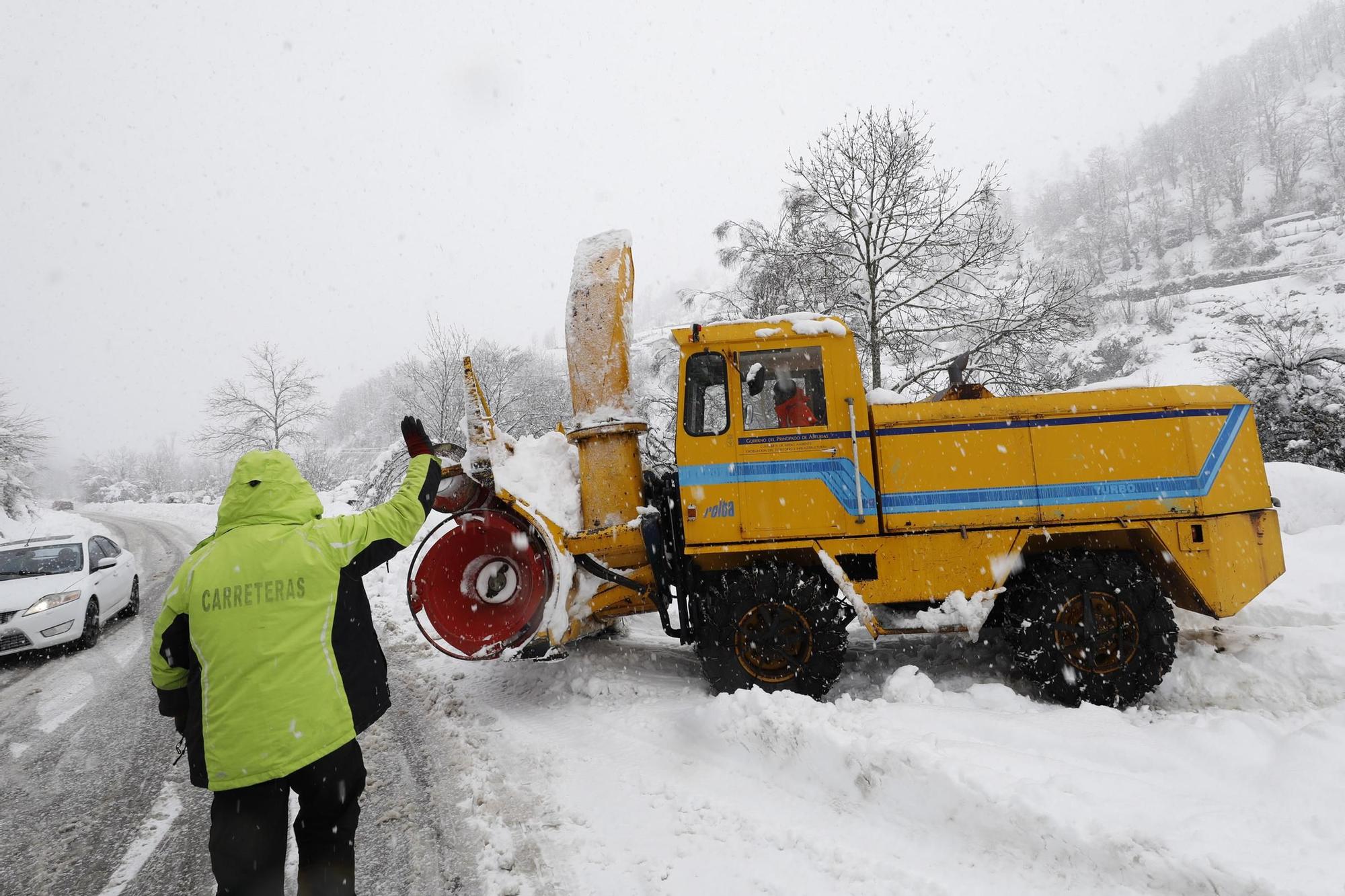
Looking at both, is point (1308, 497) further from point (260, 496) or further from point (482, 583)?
point (260, 496)

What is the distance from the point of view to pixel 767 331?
15.0 feet

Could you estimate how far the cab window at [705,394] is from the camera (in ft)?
15.0

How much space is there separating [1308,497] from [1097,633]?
6.46 metres

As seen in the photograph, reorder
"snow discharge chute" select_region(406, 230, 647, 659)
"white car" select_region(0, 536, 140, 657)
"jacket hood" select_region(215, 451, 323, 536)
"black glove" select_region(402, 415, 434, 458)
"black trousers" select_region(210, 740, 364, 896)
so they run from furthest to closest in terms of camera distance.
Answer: "white car" select_region(0, 536, 140, 657)
"snow discharge chute" select_region(406, 230, 647, 659)
"black glove" select_region(402, 415, 434, 458)
"jacket hood" select_region(215, 451, 323, 536)
"black trousers" select_region(210, 740, 364, 896)

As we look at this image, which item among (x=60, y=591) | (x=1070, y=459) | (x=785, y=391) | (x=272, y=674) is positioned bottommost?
(x=60, y=591)

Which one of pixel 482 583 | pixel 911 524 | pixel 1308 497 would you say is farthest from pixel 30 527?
pixel 1308 497

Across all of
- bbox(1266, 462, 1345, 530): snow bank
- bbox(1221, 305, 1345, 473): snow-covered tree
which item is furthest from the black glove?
bbox(1221, 305, 1345, 473): snow-covered tree

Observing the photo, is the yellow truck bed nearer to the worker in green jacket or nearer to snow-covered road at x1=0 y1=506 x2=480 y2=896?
snow-covered road at x1=0 y1=506 x2=480 y2=896

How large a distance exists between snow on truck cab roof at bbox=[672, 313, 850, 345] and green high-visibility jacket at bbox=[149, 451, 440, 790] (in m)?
2.73

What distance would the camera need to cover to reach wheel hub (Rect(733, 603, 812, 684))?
4477mm

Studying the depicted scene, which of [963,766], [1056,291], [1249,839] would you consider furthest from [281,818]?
[1056,291]

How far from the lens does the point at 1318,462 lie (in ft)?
36.8

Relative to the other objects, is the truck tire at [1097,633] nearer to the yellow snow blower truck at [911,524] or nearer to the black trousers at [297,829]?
the yellow snow blower truck at [911,524]

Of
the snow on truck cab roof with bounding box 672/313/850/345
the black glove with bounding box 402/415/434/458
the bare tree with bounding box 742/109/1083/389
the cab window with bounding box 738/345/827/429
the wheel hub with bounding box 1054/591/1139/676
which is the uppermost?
the bare tree with bounding box 742/109/1083/389
